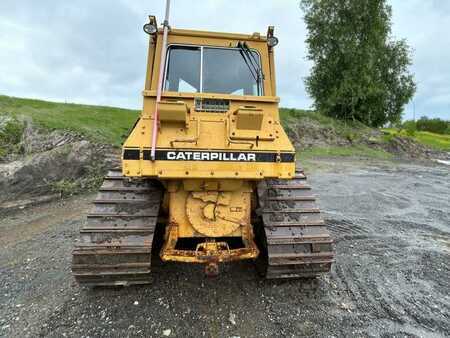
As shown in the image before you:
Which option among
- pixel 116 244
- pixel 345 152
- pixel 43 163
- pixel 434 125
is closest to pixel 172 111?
pixel 116 244

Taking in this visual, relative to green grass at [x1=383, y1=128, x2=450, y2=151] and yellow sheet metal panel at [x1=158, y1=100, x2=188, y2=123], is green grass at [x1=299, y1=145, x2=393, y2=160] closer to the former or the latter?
green grass at [x1=383, y1=128, x2=450, y2=151]

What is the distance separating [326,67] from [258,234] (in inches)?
994

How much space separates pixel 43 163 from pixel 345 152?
52.3ft

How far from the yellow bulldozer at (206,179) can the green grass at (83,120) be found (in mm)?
4240

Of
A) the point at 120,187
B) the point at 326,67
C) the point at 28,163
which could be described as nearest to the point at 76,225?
the point at 120,187

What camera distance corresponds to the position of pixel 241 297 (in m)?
3.08

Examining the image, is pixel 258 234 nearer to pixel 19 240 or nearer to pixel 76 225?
pixel 76 225

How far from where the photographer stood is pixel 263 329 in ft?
8.66

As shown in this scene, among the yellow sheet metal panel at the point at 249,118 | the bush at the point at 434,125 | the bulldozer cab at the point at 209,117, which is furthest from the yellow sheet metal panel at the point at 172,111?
the bush at the point at 434,125

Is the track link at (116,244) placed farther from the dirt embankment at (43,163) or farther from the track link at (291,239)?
the dirt embankment at (43,163)

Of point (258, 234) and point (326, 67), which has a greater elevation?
point (326, 67)

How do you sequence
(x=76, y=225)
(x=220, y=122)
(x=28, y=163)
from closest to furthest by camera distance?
1. (x=220, y=122)
2. (x=76, y=225)
3. (x=28, y=163)

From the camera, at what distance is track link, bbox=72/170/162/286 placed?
2.75 metres

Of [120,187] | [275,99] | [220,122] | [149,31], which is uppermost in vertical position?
[149,31]
